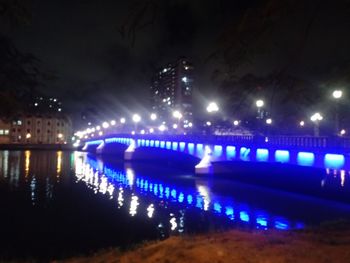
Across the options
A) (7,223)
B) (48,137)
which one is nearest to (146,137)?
(7,223)

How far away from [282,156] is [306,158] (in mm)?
3724

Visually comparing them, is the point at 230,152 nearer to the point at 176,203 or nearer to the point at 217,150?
the point at 217,150

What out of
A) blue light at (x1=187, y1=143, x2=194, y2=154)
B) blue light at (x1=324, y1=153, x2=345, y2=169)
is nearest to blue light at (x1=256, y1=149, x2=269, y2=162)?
blue light at (x1=324, y1=153, x2=345, y2=169)

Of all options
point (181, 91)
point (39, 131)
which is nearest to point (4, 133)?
point (39, 131)

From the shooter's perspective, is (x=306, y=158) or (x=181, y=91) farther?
(x=181, y=91)

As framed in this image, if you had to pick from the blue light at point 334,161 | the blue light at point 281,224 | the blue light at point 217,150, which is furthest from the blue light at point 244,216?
the blue light at point 217,150

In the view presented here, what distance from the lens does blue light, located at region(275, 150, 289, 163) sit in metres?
40.1

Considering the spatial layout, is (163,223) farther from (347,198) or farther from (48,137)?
(48,137)

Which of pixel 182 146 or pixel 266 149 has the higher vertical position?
pixel 182 146

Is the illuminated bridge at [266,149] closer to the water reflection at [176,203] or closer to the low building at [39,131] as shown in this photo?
the water reflection at [176,203]

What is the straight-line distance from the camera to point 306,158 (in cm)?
3725

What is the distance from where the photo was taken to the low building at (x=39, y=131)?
160875mm

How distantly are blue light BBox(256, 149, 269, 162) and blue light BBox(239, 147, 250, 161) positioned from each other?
6.18 ft

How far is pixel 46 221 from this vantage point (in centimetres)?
2861
